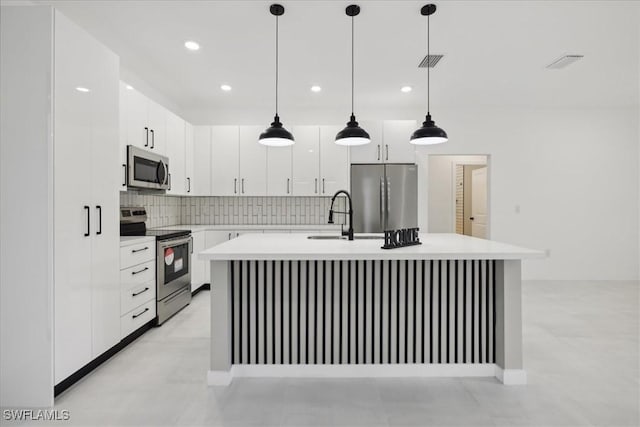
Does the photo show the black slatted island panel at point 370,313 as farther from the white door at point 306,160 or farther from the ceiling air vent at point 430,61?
the white door at point 306,160

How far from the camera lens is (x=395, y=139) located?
5.15 meters

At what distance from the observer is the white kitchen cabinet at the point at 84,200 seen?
7.00ft

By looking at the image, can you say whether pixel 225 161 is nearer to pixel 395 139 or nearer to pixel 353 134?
pixel 395 139

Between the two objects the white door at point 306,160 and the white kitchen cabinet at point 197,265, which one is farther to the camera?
the white door at point 306,160

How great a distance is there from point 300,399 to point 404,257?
1.04m

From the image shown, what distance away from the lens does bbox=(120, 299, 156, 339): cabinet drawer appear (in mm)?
2906

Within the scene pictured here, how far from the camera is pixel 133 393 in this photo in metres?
2.25

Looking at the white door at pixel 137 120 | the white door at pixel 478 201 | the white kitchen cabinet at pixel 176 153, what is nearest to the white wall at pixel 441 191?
the white door at pixel 478 201

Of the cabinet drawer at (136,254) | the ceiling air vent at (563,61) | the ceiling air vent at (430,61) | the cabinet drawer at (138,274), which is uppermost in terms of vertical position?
the ceiling air vent at (563,61)

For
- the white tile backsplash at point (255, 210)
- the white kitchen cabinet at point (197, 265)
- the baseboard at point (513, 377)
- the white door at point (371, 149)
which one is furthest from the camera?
the white tile backsplash at point (255, 210)

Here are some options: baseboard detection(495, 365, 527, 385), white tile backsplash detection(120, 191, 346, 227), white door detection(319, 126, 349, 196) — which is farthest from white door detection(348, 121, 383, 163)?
baseboard detection(495, 365, 527, 385)

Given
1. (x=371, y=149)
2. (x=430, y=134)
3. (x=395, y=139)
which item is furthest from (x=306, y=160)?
(x=430, y=134)

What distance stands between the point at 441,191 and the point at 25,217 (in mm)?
6504

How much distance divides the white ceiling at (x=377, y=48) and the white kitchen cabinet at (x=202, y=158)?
1.53ft
